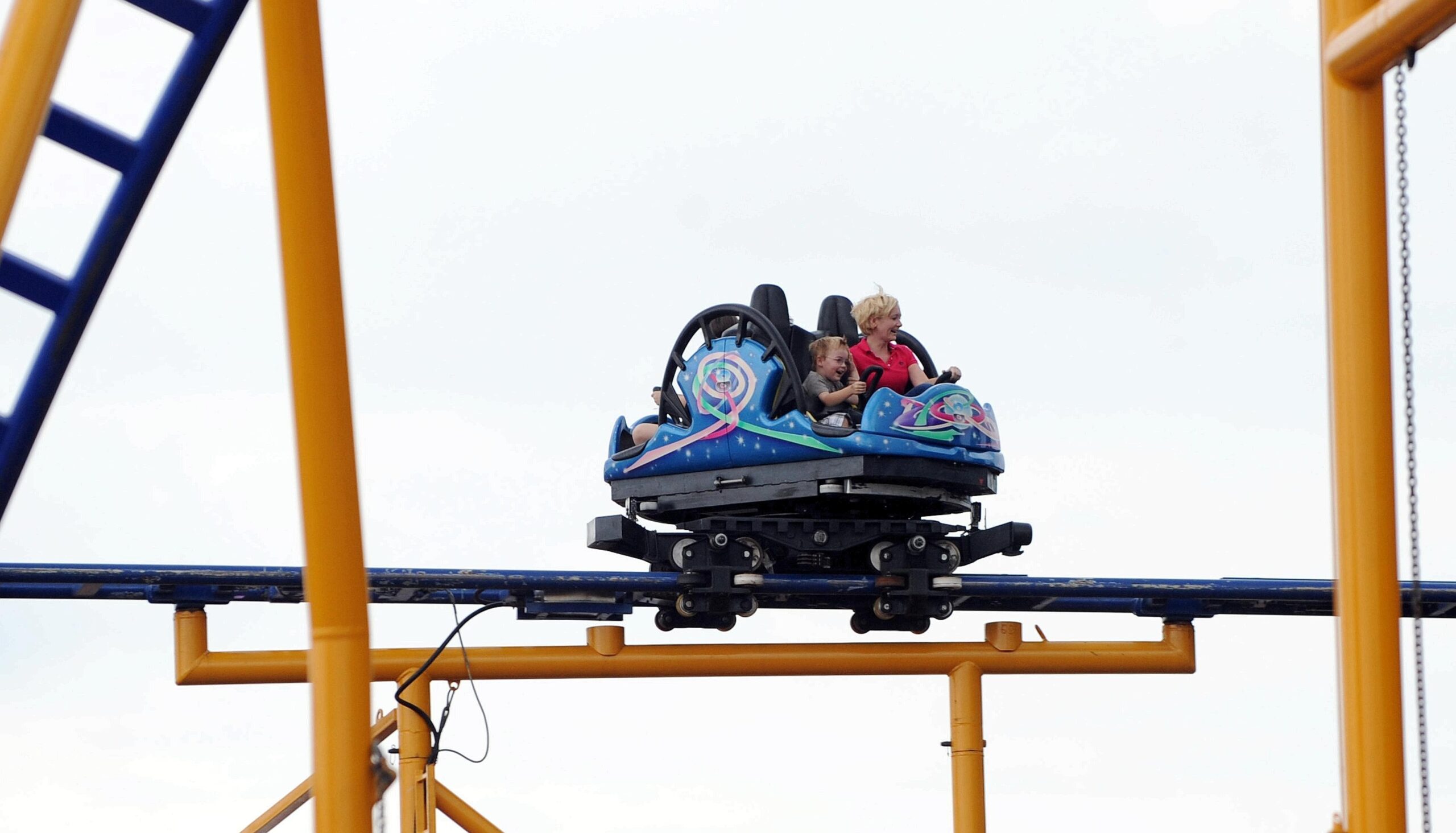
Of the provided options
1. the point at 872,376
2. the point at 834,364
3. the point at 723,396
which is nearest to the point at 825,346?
the point at 834,364

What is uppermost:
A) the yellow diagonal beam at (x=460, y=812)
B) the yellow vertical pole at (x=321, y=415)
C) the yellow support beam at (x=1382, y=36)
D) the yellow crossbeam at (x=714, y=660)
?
the yellow support beam at (x=1382, y=36)

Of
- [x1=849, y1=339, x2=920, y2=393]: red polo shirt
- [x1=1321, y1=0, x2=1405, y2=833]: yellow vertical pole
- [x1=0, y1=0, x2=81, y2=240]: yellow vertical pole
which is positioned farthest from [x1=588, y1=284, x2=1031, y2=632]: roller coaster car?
[x1=0, y1=0, x2=81, y2=240]: yellow vertical pole

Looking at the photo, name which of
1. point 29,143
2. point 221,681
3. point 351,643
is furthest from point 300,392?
point 221,681

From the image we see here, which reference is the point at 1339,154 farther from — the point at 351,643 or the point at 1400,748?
the point at 351,643

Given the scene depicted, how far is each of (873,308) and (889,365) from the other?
0.22 metres

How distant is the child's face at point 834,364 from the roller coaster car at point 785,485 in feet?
0.31

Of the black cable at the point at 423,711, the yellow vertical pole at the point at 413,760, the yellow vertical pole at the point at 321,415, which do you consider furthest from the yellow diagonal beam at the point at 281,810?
the yellow vertical pole at the point at 321,415

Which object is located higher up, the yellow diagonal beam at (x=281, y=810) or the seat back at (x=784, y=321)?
the seat back at (x=784, y=321)

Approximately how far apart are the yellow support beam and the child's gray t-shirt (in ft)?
10.3

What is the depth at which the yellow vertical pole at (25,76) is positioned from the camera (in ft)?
7.59

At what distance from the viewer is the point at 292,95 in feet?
7.49

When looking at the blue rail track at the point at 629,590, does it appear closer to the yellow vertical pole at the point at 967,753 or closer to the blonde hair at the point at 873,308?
the yellow vertical pole at the point at 967,753

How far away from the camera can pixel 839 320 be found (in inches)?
262

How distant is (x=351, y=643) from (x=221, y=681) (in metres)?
3.04
